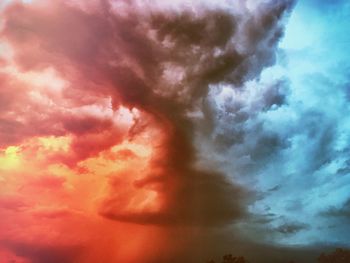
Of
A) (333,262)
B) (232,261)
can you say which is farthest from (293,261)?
(232,261)

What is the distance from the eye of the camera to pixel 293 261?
17675 cm

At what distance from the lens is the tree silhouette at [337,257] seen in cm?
17325

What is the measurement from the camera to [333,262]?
175 m

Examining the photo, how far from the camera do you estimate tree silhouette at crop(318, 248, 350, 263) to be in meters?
173

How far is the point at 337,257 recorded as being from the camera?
176 metres

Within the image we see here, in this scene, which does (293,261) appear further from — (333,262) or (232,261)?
(232,261)

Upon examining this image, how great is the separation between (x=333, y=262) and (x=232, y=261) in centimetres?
5279

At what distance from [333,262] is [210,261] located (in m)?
62.1

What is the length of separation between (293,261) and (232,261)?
1345 inches

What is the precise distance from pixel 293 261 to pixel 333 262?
1958 cm

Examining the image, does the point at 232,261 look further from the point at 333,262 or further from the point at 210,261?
the point at 333,262

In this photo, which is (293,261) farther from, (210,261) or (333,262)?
(210,261)

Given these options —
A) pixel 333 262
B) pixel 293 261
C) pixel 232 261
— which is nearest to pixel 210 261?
pixel 232 261
